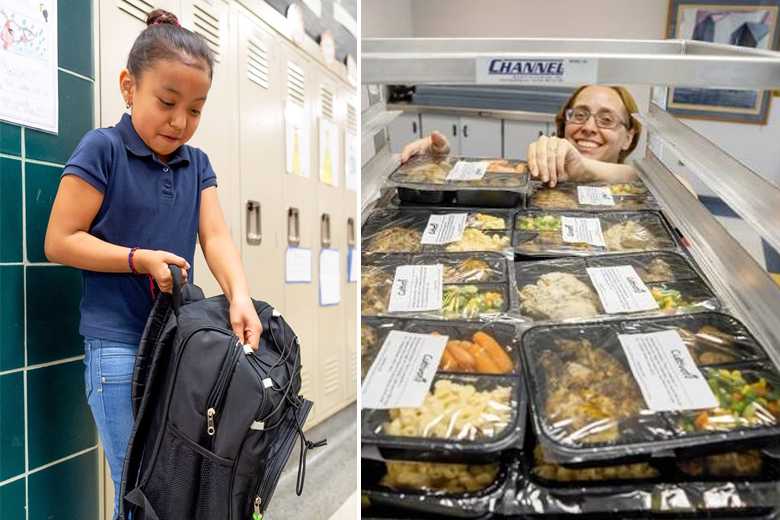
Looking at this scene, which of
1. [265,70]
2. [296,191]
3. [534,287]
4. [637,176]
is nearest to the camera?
[534,287]

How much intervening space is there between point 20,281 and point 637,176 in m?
1.38

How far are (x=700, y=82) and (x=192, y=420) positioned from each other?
1109 mm

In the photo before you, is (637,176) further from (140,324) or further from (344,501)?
(344,501)

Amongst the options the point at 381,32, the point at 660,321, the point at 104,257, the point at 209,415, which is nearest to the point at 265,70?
the point at 381,32

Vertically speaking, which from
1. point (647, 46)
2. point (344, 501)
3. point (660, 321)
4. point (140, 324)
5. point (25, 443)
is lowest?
point (344, 501)

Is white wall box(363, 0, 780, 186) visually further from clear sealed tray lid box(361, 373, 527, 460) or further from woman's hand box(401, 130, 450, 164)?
clear sealed tray lid box(361, 373, 527, 460)

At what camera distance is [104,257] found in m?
1.24

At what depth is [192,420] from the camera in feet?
4.15

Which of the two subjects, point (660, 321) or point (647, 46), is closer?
point (660, 321)

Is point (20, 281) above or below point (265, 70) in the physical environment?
below

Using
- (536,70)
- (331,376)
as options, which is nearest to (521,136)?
(536,70)

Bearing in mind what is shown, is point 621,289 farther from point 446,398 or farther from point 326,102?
point 326,102

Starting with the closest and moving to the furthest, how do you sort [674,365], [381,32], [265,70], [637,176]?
1. [674,365]
2. [381,32]
3. [637,176]
4. [265,70]

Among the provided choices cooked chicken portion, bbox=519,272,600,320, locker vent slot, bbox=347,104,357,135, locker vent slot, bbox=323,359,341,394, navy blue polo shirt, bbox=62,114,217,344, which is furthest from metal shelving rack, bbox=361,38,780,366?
locker vent slot, bbox=323,359,341,394
